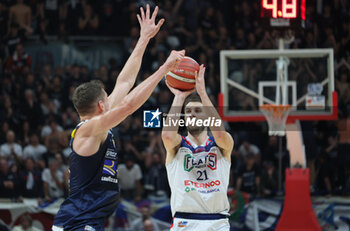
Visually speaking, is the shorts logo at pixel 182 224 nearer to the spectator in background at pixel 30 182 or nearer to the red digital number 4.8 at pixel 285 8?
the red digital number 4.8 at pixel 285 8

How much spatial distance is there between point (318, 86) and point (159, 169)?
156 inches

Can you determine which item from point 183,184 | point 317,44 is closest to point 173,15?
point 317,44

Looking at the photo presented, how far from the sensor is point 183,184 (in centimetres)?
716

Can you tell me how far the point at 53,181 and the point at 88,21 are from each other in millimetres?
6212

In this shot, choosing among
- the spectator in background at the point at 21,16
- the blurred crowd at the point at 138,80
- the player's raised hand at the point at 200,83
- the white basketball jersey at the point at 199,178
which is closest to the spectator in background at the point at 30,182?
the blurred crowd at the point at 138,80

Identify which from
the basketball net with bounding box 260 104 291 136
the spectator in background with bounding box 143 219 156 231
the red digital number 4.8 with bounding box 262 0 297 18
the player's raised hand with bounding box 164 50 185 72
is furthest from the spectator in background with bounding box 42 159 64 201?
the player's raised hand with bounding box 164 50 185 72

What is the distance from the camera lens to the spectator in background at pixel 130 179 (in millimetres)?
13175

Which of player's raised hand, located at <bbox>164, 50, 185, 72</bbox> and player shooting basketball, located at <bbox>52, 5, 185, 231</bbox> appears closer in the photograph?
player shooting basketball, located at <bbox>52, 5, 185, 231</bbox>

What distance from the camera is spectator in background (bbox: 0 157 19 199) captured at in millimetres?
12961

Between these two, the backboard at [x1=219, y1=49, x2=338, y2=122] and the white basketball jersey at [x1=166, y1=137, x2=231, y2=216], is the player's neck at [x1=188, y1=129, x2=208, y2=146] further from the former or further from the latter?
the backboard at [x1=219, y1=49, x2=338, y2=122]

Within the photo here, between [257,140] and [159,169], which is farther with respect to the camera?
[257,140]

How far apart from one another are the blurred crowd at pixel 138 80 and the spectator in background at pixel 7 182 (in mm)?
21

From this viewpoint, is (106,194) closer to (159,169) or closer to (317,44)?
(159,169)

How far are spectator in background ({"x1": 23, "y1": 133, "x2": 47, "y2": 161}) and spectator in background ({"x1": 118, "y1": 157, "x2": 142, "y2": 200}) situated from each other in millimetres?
2028
